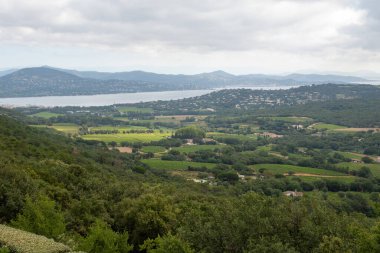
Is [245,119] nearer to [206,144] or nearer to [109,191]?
[206,144]

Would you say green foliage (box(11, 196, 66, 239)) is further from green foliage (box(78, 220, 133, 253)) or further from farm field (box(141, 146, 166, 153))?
farm field (box(141, 146, 166, 153))

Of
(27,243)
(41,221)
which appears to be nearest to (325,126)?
(41,221)

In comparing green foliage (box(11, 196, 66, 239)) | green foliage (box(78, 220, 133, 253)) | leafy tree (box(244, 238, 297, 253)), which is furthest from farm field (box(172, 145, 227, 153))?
leafy tree (box(244, 238, 297, 253))

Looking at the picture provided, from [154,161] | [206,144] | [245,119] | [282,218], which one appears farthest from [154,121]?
[282,218]

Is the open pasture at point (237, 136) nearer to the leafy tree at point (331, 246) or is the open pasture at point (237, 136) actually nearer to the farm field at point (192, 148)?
the farm field at point (192, 148)

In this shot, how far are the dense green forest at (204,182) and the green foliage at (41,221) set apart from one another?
60mm

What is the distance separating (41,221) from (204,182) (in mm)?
44350

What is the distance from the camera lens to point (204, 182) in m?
63.0

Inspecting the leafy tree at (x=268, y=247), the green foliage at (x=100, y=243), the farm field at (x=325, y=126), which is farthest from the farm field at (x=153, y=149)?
the leafy tree at (x=268, y=247)

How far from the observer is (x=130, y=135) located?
4562 inches

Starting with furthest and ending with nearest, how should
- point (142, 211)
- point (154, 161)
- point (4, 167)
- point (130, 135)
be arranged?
point (130, 135) → point (154, 161) → point (142, 211) → point (4, 167)

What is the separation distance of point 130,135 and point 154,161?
38343 millimetres

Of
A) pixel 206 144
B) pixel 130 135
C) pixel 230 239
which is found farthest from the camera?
pixel 130 135

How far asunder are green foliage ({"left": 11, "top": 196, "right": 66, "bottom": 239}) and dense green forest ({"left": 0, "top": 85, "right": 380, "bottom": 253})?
6 centimetres
